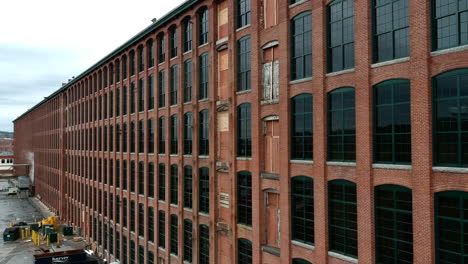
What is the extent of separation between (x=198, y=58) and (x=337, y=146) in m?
13.1

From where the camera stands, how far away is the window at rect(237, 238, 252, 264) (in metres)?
22.2

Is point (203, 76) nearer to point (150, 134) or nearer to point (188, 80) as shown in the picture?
point (188, 80)

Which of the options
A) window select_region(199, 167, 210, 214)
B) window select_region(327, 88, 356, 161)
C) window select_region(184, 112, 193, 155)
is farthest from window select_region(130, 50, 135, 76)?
window select_region(327, 88, 356, 161)

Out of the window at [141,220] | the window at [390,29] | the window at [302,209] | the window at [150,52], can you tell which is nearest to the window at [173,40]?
the window at [150,52]

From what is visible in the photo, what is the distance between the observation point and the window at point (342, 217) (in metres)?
16.4

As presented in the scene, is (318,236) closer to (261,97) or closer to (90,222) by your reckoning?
(261,97)

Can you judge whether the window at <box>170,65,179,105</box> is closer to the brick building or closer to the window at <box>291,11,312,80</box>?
the brick building

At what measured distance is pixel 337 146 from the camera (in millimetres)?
17297

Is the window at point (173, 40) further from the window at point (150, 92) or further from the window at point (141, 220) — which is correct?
the window at point (141, 220)

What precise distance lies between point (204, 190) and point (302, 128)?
9.63m

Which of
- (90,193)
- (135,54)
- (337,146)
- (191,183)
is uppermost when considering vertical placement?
(135,54)

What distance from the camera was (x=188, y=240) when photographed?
27812mm

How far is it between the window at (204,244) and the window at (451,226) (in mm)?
Result: 14920

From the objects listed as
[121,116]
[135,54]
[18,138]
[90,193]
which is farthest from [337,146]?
[18,138]
